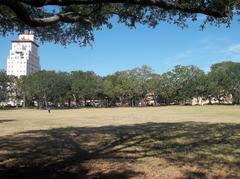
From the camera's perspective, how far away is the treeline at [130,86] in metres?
138

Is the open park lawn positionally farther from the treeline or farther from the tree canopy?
the treeline

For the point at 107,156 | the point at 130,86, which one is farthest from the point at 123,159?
the point at 130,86

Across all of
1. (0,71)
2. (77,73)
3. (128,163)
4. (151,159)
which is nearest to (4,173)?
(128,163)

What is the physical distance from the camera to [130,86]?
14675 cm

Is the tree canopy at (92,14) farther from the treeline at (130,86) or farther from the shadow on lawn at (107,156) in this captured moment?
the treeline at (130,86)

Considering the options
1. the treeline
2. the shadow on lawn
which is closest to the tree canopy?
the shadow on lawn

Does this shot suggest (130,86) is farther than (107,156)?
Yes

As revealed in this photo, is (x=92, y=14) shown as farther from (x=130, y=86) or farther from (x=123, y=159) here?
(x=130, y=86)

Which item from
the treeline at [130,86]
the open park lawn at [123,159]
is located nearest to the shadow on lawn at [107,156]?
the open park lawn at [123,159]

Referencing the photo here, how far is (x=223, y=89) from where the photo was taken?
150625 millimetres

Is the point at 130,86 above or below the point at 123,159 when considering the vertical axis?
above

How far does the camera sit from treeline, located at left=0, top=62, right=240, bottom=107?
138 meters

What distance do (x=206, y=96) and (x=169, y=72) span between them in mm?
15849

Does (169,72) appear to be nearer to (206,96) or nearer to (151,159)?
(206,96)
